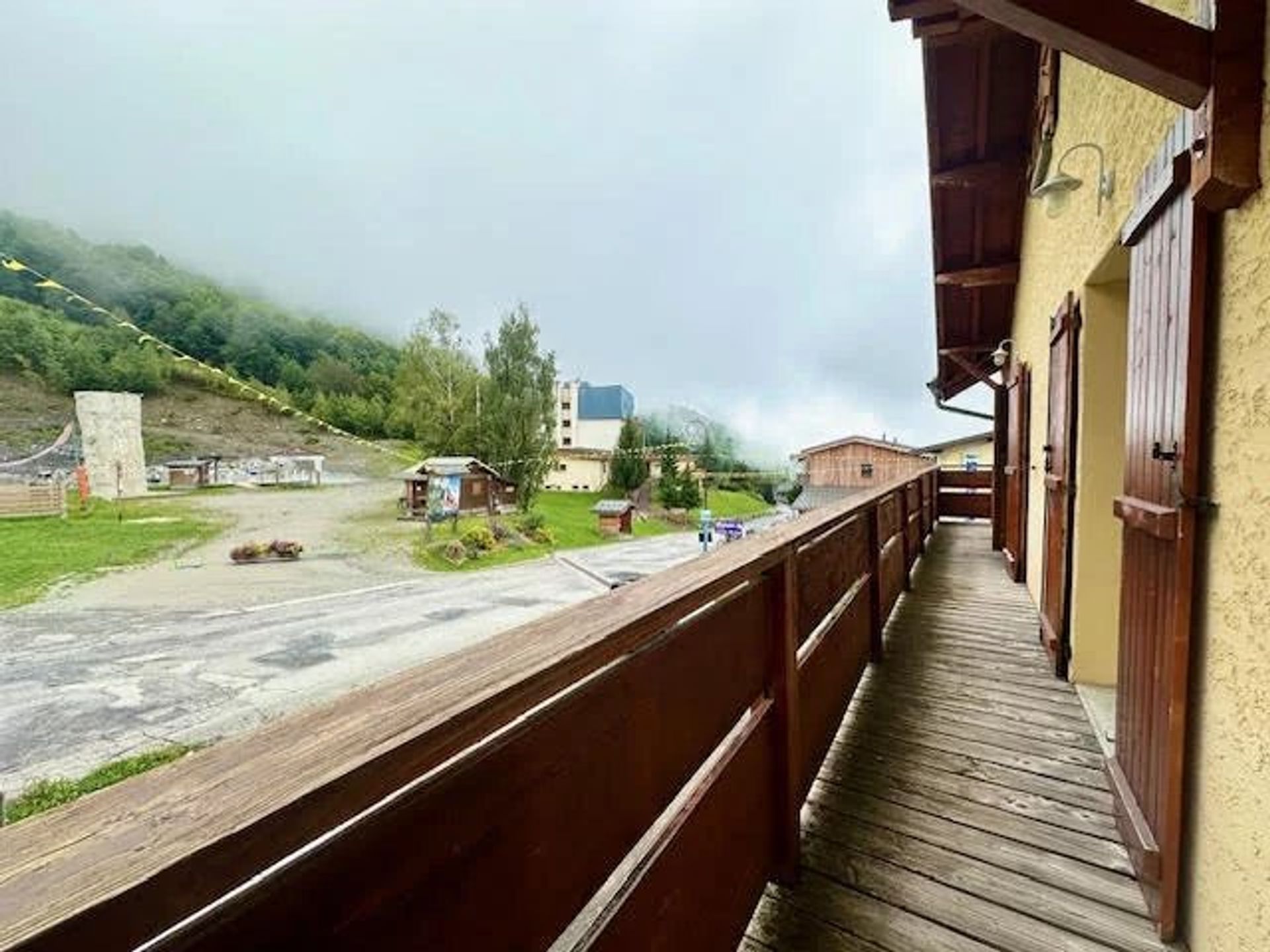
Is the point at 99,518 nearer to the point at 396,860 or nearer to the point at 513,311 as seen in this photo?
the point at 513,311

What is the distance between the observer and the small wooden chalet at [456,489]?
20.6 metres

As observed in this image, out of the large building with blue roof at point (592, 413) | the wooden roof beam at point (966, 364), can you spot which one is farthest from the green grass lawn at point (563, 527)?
the wooden roof beam at point (966, 364)

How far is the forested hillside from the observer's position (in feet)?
88.2

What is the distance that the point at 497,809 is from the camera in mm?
671

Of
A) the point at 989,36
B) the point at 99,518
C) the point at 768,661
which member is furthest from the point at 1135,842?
the point at 99,518

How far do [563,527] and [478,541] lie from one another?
23.0ft

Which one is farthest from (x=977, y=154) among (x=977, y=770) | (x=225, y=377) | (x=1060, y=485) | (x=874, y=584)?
(x=225, y=377)

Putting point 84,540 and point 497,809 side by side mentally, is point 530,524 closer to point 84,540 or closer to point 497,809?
point 84,540

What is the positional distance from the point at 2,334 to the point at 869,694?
37.6m

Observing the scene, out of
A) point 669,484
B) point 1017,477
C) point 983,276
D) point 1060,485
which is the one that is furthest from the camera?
point 669,484

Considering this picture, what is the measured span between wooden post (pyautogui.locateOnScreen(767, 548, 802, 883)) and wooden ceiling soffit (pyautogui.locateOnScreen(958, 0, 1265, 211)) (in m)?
1.20

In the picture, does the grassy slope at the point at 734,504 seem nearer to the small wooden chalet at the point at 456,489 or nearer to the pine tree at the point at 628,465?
the pine tree at the point at 628,465

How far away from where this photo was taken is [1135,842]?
1.63 m

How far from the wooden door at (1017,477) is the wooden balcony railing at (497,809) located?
4313 millimetres
